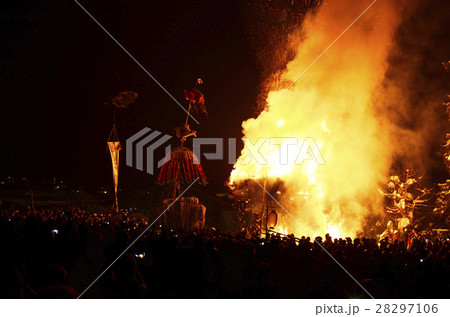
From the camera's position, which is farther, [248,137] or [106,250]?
[248,137]

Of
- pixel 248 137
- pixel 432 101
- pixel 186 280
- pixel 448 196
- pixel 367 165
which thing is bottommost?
pixel 186 280

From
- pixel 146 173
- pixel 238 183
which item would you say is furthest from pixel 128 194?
pixel 238 183

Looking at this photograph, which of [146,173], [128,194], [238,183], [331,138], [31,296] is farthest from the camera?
[146,173]

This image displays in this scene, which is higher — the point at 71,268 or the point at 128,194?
the point at 128,194

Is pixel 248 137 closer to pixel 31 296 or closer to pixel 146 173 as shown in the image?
pixel 146 173

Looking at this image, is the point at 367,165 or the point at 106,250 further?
the point at 367,165

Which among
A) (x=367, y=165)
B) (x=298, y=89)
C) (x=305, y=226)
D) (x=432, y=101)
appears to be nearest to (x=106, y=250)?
(x=305, y=226)

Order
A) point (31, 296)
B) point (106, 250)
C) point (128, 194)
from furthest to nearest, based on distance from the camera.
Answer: point (128, 194) < point (106, 250) < point (31, 296)

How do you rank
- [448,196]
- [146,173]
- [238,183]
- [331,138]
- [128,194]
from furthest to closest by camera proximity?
[146,173], [128,194], [238,183], [331,138], [448,196]

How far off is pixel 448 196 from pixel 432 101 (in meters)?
6.19

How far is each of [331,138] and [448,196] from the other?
680 cm

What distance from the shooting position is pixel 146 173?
36.8m

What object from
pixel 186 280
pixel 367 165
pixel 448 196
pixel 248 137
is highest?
pixel 248 137

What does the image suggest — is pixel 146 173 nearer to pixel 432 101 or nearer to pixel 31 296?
pixel 432 101
